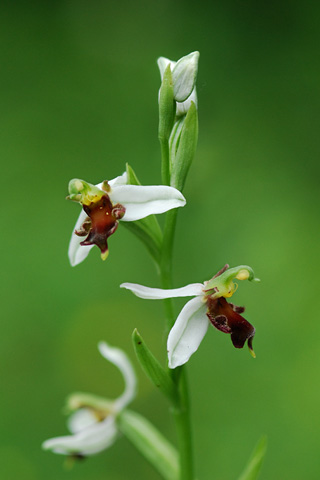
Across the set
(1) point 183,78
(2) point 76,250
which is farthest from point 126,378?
(1) point 183,78

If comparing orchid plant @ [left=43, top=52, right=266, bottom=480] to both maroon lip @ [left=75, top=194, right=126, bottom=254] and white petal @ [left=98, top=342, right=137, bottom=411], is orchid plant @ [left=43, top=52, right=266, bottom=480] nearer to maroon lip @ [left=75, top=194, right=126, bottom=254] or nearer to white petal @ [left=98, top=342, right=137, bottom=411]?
maroon lip @ [left=75, top=194, right=126, bottom=254]

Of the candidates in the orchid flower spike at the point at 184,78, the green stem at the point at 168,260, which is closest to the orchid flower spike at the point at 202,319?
the green stem at the point at 168,260

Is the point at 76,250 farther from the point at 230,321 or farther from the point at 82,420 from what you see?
the point at 82,420

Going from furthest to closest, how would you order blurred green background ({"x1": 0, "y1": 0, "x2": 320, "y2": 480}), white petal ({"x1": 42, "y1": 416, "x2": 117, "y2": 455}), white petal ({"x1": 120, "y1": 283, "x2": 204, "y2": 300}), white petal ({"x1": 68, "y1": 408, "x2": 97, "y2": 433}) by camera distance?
blurred green background ({"x1": 0, "y1": 0, "x2": 320, "y2": 480}) → white petal ({"x1": 68, "y1": 408, "x2": 97, "y2": 433}) → white petal ({"x1": 42, "y1": 416, "x2": 117, "y2": 455}) → white petal ({"x1": 120, "y1": 283, "x2": 204, "y2": 300})

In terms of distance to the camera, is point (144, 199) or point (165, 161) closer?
point (144, 199)

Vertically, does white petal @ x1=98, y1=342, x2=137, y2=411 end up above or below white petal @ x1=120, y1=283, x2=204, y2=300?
below

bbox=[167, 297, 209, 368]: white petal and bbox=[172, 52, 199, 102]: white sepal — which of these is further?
bbox=[172, 52, 199, 102]: white sepal

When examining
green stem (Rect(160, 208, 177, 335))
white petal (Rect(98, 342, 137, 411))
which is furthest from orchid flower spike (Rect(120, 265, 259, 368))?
white petal (Rect(98, 342, 137, 411))

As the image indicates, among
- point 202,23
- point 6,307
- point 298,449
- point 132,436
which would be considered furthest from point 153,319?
point 202,23

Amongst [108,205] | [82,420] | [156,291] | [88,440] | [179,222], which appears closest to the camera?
[156,291]
